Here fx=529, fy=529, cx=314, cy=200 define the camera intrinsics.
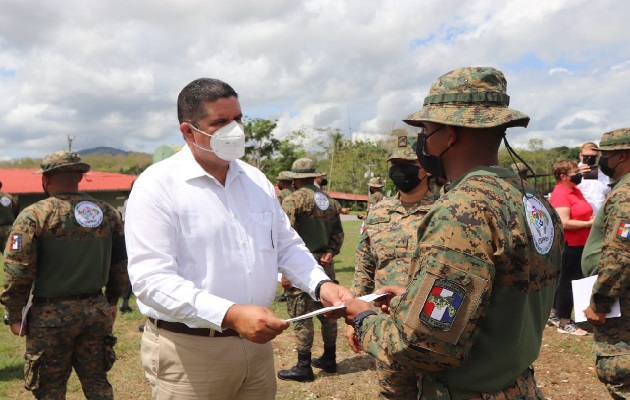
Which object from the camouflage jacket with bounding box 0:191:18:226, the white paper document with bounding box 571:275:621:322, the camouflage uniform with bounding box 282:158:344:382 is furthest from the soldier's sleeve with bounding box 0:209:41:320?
the camouflage jacket with bounding box 0:191:18:226

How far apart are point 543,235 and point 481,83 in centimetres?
65

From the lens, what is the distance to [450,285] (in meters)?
1.79

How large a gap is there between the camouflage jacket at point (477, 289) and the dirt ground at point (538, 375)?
3676 mm

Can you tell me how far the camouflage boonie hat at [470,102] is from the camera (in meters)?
2.03

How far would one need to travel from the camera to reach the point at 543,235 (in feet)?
6.67

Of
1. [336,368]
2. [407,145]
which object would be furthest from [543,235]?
[336,368]

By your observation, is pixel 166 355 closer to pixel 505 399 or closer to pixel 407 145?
pixel 505 399

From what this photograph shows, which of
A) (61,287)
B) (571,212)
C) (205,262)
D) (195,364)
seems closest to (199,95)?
(205,262)

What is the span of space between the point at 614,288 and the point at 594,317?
0.27 metres

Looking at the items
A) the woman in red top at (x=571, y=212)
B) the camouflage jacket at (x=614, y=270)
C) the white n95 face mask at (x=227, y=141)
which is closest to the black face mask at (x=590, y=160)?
the woman in red top at (x=571, y=212)

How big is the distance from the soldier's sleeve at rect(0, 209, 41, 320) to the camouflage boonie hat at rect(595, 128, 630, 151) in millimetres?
4495

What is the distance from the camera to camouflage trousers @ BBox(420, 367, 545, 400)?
6.79ft

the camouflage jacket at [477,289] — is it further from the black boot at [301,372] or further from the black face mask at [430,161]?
the black boot at [301,372]

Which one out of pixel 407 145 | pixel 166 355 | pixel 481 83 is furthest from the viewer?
pixel 407 145
